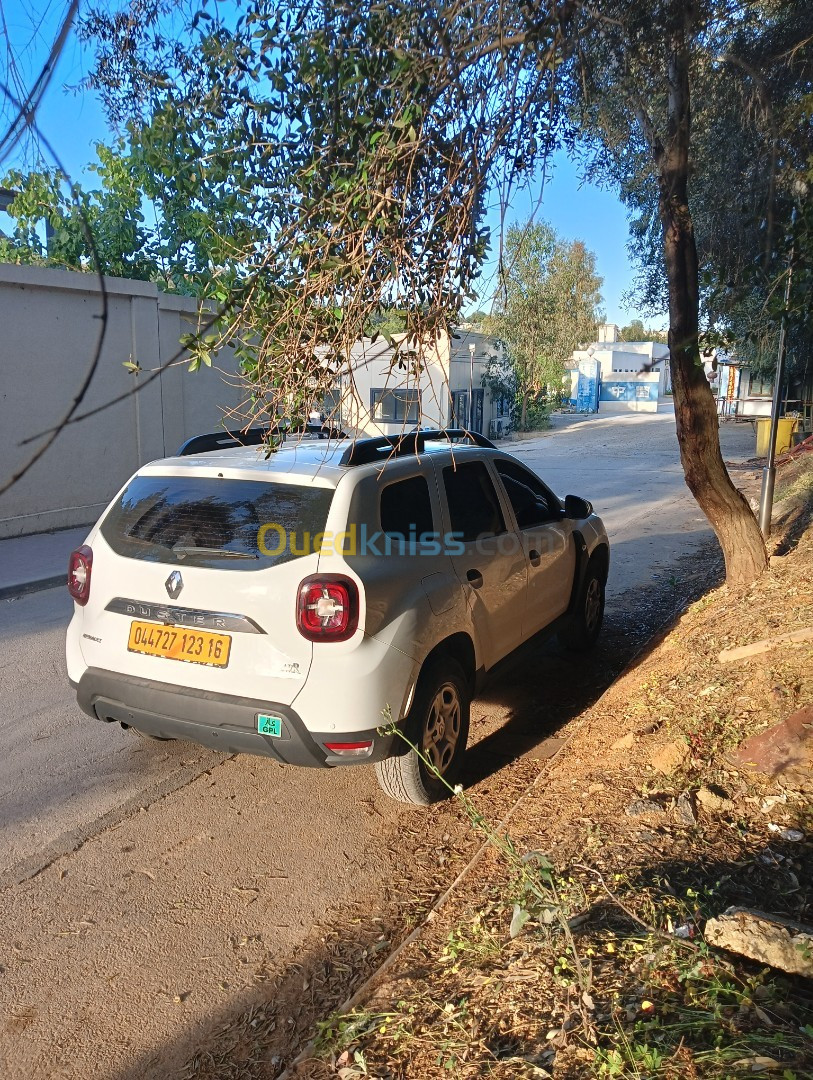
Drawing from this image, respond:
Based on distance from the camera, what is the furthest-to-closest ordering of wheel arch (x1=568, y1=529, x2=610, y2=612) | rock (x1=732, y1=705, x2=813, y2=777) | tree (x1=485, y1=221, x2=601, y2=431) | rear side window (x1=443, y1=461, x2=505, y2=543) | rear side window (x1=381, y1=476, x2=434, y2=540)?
tree (x1=485, y1=221, x2=601, y2=431) < wheel arch (x1=568, y1=529, x2=610, y2=612) < rear side window (x1=443, y1=461, x2=505, y2=543) < rear side window (x1=381, y1=476, x2=434, y2=540) < rock (x1=732, y1=705, x2=813, y2=777)

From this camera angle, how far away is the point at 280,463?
3.96m

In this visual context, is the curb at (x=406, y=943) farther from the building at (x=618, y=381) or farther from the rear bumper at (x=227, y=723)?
the building at (x=618, y=381)

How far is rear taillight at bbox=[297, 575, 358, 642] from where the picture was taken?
347cm

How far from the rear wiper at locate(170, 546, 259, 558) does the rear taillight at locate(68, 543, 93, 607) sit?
0.56 metres

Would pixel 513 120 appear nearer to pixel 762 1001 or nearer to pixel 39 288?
pixel 762 1001

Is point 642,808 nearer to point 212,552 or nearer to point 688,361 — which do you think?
point 212,552

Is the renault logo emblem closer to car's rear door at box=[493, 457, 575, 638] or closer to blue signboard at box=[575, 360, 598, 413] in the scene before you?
car's rear door at box=[493, 457, 575, 638]

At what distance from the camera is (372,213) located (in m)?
3.28

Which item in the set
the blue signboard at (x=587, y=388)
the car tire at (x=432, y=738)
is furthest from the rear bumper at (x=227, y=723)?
the blue signboard at (x=587, y=388)

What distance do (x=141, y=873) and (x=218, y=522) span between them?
158 centimetres

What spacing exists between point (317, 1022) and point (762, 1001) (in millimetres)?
1375

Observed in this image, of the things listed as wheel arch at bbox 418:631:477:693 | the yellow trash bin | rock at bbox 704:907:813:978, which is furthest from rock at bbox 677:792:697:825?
the yellow trash bin

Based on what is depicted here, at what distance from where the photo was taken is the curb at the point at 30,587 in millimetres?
8312

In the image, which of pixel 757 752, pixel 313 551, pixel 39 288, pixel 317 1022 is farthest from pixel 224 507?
pixel 39 288
